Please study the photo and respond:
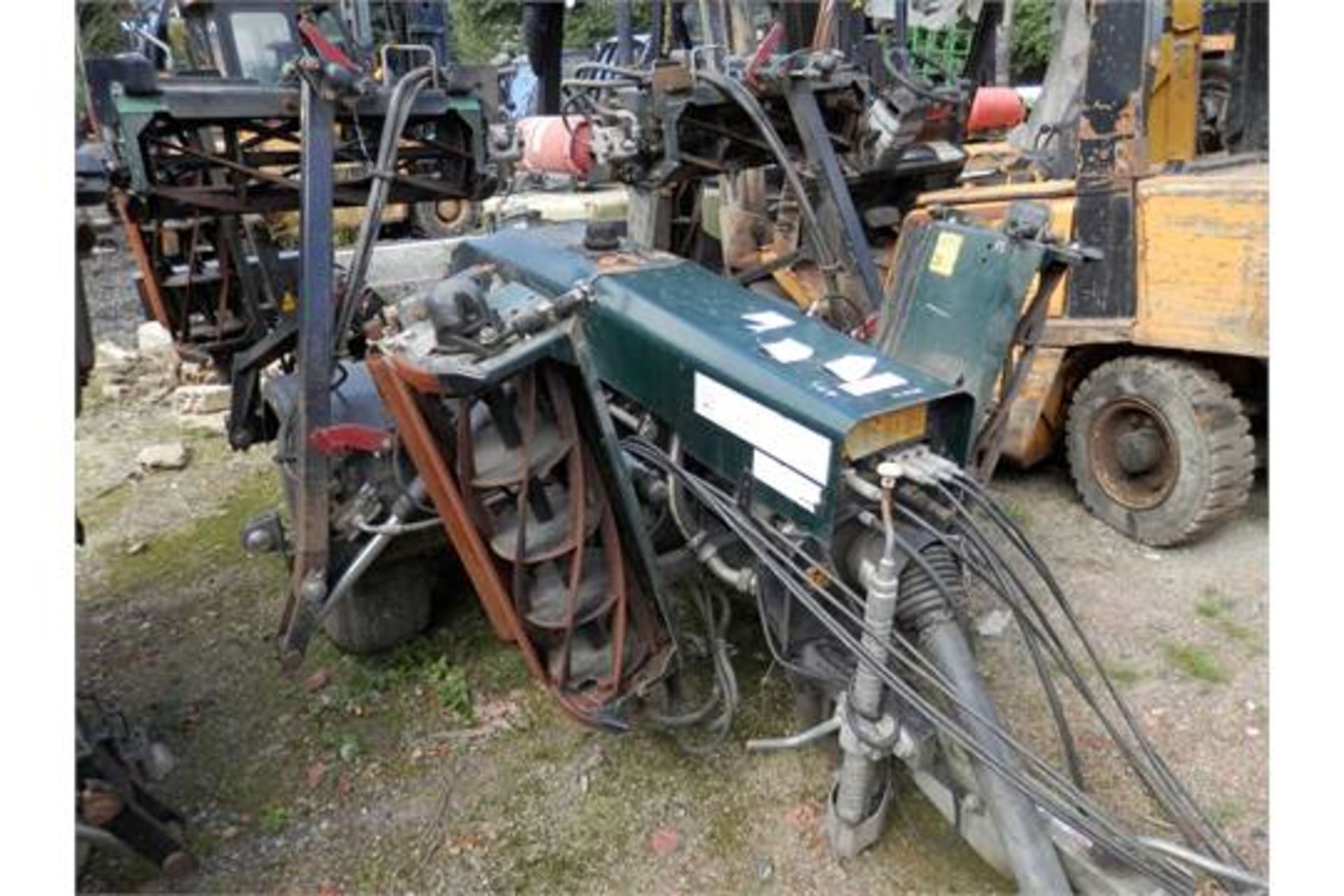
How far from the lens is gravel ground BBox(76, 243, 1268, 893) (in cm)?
240

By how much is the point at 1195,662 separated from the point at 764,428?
1.94 meters

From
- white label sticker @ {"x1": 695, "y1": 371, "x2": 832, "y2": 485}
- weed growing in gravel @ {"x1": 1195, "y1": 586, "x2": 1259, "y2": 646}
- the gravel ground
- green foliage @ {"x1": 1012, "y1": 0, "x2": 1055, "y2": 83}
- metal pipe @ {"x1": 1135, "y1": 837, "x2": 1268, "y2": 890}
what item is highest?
green foliage @ {"x1": 1012, "y1": 0, "x2": 1055, "y2": 83}

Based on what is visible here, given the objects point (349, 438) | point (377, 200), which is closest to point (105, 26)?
point (377, 200)

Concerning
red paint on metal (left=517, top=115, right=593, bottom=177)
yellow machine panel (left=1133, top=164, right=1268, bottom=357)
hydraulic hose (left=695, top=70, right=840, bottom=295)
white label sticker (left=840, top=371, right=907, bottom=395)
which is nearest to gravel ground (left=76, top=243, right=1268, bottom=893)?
yellow machine panel (left=1133, top=164, right=1268, bottom=357)

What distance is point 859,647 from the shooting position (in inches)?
79.0

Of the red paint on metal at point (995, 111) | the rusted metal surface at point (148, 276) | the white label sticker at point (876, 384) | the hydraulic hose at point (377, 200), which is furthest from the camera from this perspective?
the red paint on metal at point (995, 111)

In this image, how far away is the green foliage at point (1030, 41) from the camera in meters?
16.3

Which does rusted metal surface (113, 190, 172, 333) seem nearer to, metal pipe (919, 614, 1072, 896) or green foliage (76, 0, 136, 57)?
metal pipe (919, 614, 1072, 896)

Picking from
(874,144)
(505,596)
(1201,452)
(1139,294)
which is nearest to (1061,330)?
(1139,294)

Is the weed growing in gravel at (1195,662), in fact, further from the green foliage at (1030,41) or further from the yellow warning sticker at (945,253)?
the green foliage at (1030,41)

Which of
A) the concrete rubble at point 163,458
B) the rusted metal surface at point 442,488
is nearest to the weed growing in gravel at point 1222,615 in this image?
the rusted metal surface at point 442,488

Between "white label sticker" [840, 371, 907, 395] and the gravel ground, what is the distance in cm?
113

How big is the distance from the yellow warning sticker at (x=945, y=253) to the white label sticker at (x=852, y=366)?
57 centimetres

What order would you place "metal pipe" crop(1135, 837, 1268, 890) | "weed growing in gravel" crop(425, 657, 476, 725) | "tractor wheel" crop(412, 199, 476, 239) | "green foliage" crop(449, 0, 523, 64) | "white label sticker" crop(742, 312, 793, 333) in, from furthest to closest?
"green foliage" crop(449, 0, 523, 64) < "tractor wheel" crop(412, 199, 476, 239) < "weed growing in gravel" crop(425, 657, 476, 725) < "white label sticker" crop(742, 312, 793, 333) < "metal pipe" crop(1135, 837, 1268, 890)
